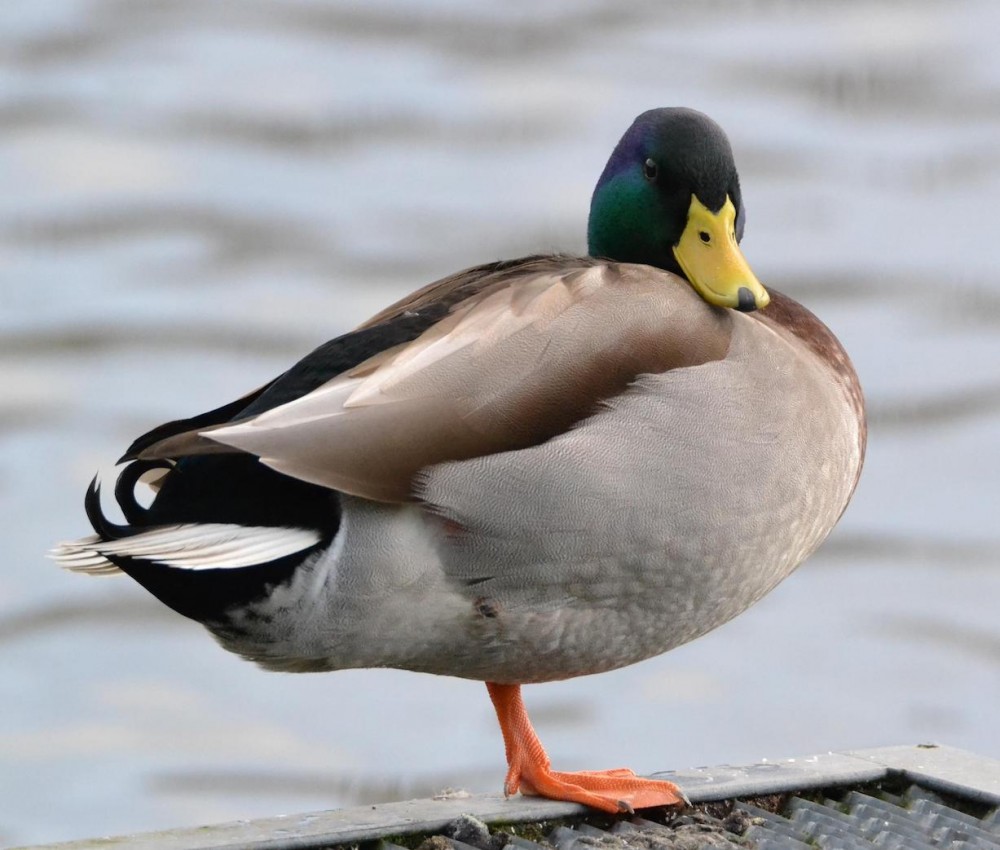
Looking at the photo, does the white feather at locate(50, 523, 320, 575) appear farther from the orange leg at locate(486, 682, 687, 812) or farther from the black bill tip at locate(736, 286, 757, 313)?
the black bill tip at locate(736, 286, 757, 313)

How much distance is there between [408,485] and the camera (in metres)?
3.02

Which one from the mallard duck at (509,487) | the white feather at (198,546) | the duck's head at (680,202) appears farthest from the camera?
the duck's head at (680,202)

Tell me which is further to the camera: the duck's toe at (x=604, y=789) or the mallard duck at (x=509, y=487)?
the duck's toe at (x=604, y=789)

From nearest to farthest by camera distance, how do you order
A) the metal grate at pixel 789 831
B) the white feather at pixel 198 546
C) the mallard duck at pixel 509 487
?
the white feather at pixel 198 546
the mallard duck at pixel 509 487
the metal grate at pixel 789 831

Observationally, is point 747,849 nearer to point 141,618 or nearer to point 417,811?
point 417,811

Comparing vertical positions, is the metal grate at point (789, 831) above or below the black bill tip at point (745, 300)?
below

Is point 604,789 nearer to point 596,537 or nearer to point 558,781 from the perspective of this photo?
point 558,781

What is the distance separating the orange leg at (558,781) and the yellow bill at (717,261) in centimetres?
79

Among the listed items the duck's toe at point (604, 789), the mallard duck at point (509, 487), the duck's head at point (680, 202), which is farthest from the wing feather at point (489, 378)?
the duck's toe at point (604, 789)

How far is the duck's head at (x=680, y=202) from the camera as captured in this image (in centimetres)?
346

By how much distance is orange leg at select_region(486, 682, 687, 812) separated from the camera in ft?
10.9

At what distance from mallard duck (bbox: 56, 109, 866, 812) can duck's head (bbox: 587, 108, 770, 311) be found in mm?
15

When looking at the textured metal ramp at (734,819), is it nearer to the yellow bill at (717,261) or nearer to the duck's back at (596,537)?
the duck's back at (596,537)

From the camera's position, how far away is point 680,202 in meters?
3.58
